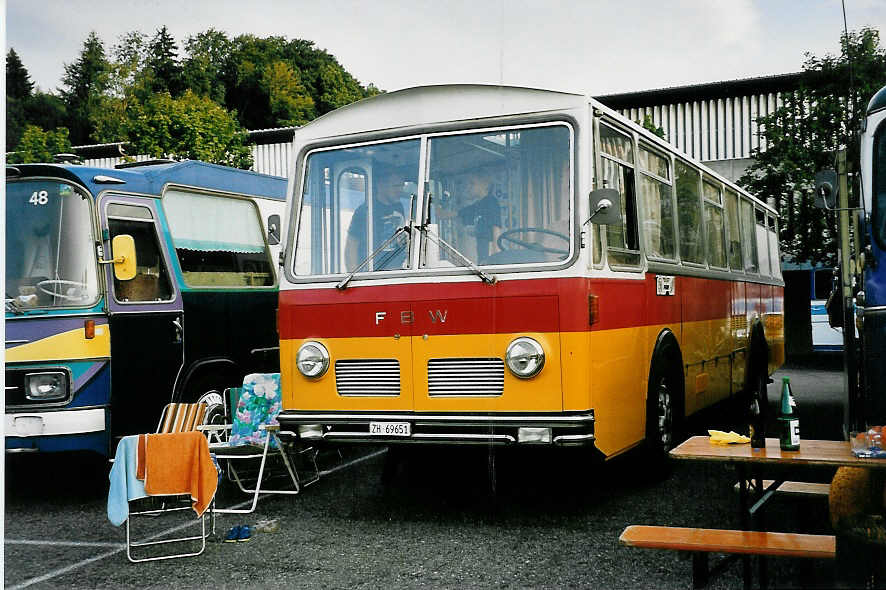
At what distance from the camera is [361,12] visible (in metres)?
6.59

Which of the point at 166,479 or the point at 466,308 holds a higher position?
the point at 466,308

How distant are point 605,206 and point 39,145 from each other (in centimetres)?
411

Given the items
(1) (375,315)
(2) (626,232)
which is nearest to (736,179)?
(2) (626,232)

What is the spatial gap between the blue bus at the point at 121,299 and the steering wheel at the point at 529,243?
2066 mm

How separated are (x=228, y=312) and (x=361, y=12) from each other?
344 centimetres

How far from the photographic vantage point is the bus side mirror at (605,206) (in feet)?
19.4

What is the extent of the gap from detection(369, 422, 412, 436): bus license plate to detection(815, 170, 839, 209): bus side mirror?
3.12m

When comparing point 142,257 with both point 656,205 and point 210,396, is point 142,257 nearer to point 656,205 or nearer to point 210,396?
point 210,396

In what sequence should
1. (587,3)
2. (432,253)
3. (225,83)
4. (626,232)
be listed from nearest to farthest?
1. (587,3)
2. (432,253)
3. (626,232)
4. (225,83)

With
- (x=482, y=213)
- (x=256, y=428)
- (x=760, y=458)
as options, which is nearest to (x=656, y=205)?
(x=482, y=213)

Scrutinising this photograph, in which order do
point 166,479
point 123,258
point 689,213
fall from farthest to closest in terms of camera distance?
point 689,213, point 123,258, point 166,479

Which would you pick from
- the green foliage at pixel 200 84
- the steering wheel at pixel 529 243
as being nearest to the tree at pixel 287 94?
the green foliage at pixel 200 84

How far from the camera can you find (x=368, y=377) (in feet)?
21.1

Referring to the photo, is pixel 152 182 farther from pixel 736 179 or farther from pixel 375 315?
pixel 736 179
